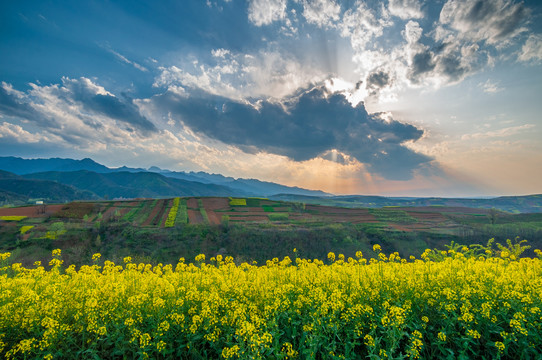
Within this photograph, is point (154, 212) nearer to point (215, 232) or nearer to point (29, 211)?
point (215, 232)

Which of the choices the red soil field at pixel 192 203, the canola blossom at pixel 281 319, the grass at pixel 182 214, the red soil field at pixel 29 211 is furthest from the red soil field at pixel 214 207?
the canola blossom at pixel 281 319

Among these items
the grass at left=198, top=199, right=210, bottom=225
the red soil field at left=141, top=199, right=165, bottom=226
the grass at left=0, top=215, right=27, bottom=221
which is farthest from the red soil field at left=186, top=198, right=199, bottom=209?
the grass at left=0, top=215, right=27, bottom=221

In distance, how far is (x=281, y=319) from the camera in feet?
16.5

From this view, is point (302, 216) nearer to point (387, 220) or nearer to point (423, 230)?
point (387, 220)

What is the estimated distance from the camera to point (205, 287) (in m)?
6.23

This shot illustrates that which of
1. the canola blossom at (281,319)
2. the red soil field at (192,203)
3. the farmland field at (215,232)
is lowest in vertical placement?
the farmland field at (215,232)

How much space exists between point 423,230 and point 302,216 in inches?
1605

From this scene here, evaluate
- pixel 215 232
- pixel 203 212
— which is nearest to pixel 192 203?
pixel 203 212

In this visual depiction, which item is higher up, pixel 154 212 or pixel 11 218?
pixel 154 212

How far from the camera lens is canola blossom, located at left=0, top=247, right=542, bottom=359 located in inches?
162

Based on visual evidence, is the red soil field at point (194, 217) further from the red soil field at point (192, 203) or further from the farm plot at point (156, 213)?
the farm plot at point (156, 213)

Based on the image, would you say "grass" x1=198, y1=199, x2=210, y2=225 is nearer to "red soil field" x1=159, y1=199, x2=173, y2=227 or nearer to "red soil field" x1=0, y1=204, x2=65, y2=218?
"red soil field" x1=159, y1=199, x2=173, y2=227

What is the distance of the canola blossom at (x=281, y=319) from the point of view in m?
4.12

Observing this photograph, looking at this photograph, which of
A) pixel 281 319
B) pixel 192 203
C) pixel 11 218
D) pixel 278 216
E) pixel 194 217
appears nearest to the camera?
pixel 281 319
